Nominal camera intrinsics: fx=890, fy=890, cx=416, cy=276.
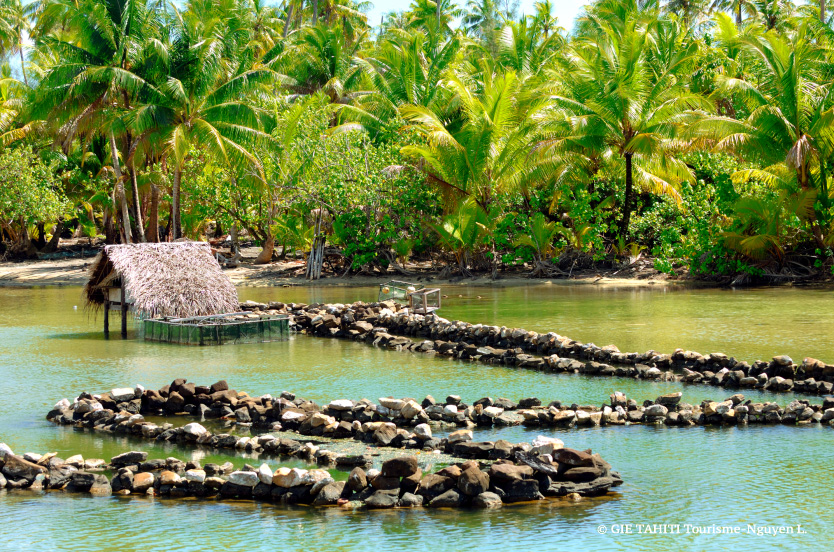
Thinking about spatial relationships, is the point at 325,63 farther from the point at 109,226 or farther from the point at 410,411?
the point at 410,411

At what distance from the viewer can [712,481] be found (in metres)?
9.20

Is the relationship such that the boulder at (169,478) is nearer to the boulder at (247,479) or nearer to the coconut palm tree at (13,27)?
the boulder at (247,479)

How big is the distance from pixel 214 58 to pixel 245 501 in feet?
85.7

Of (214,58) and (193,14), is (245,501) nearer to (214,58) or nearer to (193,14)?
(214,58)

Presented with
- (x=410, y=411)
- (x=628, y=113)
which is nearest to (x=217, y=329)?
(x=410, y=411)

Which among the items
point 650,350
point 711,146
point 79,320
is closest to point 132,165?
point 79,320

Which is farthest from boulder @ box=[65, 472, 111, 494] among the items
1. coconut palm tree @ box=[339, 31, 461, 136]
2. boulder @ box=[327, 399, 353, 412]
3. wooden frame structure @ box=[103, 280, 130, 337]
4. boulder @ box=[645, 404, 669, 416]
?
coconut palm tree @ box=[339, 31, 461, 136]

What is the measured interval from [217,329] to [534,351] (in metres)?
7.06

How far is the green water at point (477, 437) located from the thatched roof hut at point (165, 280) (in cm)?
106

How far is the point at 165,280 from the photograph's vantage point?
66.6ft

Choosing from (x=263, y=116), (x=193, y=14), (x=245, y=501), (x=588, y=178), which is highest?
(x=193, y=14)

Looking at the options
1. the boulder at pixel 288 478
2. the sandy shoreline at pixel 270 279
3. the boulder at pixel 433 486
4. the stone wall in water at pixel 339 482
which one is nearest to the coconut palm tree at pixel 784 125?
the sandy shoreline at pixel 270 279

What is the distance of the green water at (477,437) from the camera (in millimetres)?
7812

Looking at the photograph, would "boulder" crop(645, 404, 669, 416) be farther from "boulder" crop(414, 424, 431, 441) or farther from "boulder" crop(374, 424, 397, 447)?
"boulder" crop(374, 424, 397, 447)
